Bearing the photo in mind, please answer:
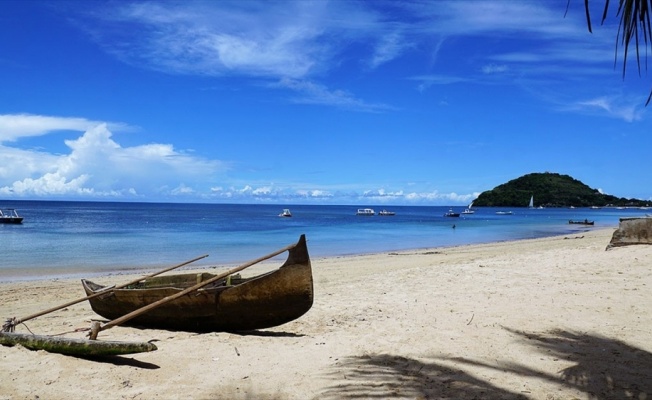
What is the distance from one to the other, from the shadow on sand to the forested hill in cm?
14959

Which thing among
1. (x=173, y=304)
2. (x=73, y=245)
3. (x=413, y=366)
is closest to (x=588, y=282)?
(x=413, y=366)

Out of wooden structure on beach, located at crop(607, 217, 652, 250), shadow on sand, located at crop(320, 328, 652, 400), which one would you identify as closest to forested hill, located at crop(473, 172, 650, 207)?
wooden structure on beach, located at crop(607, 217, 652, 250)

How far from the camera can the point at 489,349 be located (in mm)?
5375

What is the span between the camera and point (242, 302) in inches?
251

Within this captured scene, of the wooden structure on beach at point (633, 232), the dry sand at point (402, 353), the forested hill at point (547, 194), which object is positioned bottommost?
the dry sand at point (402, 353)

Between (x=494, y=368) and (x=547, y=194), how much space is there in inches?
6125

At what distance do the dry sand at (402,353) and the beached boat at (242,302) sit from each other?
0.70 ft

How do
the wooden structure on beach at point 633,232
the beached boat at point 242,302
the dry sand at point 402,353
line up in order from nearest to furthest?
1. the dry sand at point 402,353
2. the beached boat at point 242,302
3. the wooden structure on beach at point 633,232

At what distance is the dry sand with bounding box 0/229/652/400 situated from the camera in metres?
4.32

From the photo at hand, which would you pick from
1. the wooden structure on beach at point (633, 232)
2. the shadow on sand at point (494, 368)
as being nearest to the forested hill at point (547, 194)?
the wooden structure on beach at point (633, 232)

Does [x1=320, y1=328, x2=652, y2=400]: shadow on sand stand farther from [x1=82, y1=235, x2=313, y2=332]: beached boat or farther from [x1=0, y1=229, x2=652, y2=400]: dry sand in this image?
[x1=82, y1=235, x2=313, y2=332]: beached boat

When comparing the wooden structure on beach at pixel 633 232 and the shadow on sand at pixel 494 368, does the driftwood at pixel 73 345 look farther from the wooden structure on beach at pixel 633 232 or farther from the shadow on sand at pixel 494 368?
the wooden structure on beach at pixel 633 232

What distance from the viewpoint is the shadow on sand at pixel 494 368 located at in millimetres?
4109

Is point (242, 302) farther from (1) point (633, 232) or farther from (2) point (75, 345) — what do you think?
(1) point (633, 232)
